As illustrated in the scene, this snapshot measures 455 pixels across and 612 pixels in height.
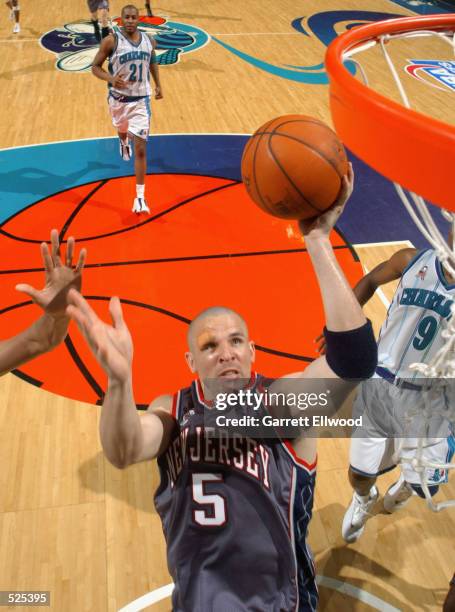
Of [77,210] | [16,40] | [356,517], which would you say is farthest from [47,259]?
[16,40]

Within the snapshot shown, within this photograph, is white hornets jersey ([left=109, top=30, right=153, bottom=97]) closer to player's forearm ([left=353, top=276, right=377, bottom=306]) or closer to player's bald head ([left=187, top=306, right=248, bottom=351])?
player's forearm ([left=353, top=276, right=377, bottom=306])

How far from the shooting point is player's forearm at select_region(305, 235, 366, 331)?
167cm

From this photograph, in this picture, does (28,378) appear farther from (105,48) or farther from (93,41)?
(93,41)

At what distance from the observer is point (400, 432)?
2.83 metres

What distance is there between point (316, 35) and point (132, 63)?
7.05m

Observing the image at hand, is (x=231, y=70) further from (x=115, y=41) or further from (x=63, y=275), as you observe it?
(x=63, y=275)

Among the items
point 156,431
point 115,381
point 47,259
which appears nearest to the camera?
point 115,381

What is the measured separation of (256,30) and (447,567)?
11.3m

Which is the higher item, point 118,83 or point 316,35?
point 316,35

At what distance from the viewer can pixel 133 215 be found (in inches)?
235

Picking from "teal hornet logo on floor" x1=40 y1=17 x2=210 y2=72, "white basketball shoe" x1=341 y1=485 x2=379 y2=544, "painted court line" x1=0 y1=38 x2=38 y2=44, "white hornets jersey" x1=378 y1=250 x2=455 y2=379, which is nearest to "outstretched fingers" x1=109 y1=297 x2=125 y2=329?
"white hornets jersey" x1=378 y1=250 x2=455 y2=379

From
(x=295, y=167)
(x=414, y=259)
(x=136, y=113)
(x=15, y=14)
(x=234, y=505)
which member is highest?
(x=15, y=14)

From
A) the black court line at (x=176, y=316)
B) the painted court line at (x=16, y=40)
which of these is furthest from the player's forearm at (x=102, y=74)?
the painted court line at (x=16, y=40)

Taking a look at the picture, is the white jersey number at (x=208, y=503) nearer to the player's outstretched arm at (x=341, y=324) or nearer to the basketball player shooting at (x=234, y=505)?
the basketball player shooting at (x=234, y=505)
